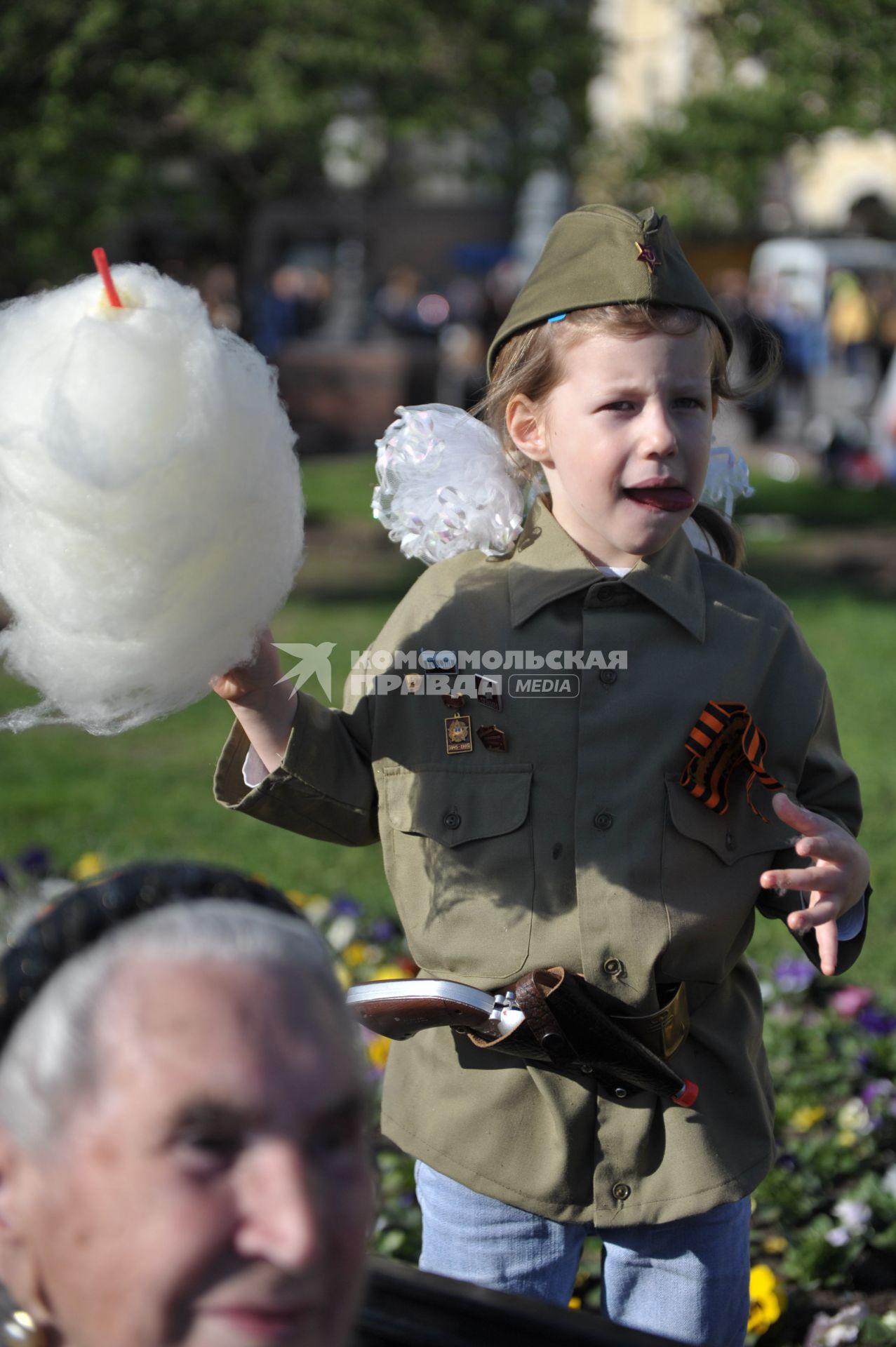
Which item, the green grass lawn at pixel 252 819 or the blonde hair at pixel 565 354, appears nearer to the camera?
the blonde hair at pixel 565 354

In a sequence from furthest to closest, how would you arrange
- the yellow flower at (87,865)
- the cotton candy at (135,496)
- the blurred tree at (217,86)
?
the blurred tree at (217,86) < the yellow flower at (87,865) < the cotton candy at (135,496)

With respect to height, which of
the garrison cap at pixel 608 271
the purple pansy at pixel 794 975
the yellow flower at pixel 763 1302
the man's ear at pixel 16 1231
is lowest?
the purple pansy at pixel 794 975

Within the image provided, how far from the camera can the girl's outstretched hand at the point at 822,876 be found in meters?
1.79

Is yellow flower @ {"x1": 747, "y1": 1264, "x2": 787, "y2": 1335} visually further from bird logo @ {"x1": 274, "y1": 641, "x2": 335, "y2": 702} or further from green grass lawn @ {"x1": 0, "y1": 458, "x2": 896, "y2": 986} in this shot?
green grass lawn @ {"x1": 0, "y1": 458, "x2": 896, "y2": 986}

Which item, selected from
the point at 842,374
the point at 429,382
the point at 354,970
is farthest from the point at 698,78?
the point at 354,970

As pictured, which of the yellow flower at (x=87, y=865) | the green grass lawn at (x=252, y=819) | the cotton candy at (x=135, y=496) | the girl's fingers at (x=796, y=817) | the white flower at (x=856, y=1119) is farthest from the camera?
the green grass lawn at (x=252, y=819)

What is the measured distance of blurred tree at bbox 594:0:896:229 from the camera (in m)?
Result: 7.50

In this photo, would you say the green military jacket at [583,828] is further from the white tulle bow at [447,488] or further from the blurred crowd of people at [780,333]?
the blurred crowd of people at [780,333]

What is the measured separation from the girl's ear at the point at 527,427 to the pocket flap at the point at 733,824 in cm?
51

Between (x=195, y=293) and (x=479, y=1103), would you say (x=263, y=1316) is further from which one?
(x=195, y=293)

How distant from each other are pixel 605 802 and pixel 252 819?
4.03 meters

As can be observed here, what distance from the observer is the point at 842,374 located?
63.5 ft

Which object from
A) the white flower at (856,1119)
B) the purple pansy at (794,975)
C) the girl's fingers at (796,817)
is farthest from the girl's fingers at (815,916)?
the purple pansy at (794,975)

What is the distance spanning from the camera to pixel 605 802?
6.30ft
